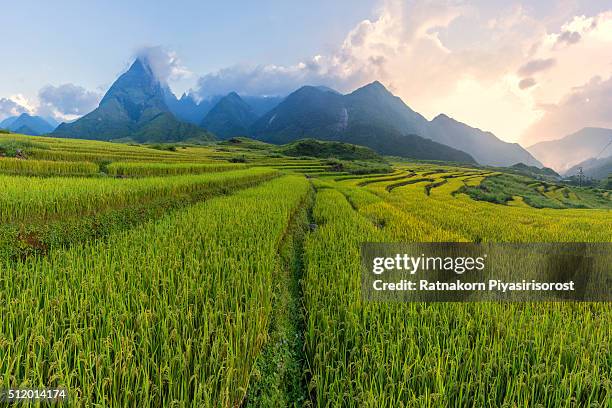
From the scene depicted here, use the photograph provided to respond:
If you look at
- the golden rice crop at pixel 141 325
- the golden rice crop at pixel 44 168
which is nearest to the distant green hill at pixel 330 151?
the golden rice crop at pixel 44 168

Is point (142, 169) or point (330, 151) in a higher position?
point (330, 151)

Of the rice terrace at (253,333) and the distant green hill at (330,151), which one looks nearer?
the rice terrace at (253,333)

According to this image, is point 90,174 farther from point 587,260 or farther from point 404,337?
point 587,260

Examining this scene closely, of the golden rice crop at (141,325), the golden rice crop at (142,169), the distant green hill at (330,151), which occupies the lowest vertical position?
the golden rice crop at (141,325)

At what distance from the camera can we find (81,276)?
10.8 ft

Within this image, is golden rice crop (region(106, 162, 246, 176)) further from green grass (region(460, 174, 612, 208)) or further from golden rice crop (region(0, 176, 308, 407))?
green grass (region(460, 174, 612, 208))

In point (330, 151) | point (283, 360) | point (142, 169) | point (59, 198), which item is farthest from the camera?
Result: point (330, 151)

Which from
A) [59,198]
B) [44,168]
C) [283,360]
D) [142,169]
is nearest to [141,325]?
[283,360]

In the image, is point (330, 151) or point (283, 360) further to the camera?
point (330, 151)

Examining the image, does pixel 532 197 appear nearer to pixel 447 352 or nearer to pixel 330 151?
pixel 447 352

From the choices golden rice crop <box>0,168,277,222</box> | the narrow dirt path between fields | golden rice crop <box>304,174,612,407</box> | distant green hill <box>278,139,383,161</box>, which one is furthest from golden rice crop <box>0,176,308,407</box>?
distant green hill <box>278,139,383,161</box>

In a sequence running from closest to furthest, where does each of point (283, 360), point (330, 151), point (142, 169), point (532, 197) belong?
point (283, 360)
point (142, 169)
point (532, 197)
point (330, 151)

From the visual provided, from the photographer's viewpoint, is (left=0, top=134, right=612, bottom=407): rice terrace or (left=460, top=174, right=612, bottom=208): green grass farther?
(left=460, top=174, right=612, bottom=208): green grass

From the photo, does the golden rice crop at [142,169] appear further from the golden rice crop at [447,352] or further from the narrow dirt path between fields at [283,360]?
the golden rice crop at [447,352]
